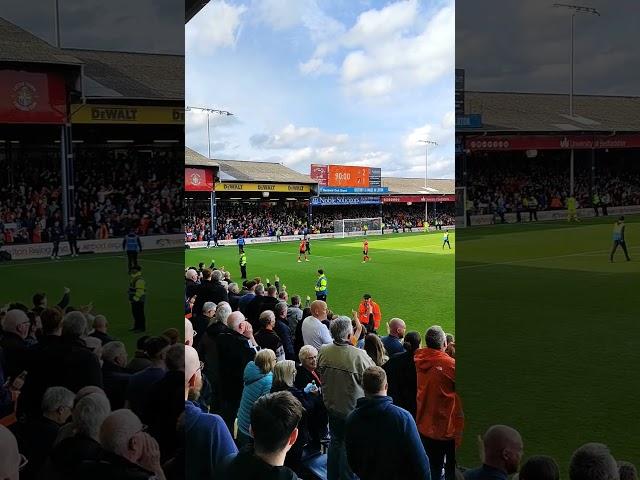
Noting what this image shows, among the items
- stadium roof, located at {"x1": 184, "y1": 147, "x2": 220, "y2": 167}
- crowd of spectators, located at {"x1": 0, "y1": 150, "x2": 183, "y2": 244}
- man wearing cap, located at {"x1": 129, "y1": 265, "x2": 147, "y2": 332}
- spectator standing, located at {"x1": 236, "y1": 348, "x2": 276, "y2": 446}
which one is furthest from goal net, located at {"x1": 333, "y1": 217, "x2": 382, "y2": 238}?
spectator standing, located at {"x1": 236, "y1": 348, "x2": 276, "y2": 446}

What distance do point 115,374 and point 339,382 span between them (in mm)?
1324

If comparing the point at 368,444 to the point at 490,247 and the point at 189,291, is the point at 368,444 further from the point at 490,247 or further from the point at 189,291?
the point at 490,247

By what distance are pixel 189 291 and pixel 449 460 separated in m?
5.14

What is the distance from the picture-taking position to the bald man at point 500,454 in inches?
99.0

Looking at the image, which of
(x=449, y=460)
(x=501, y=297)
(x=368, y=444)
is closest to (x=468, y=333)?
(x=501, y=297)

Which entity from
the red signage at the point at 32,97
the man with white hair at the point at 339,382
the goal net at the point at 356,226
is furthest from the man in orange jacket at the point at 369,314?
the goal net at the point at 356,226

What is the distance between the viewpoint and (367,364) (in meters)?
3.71

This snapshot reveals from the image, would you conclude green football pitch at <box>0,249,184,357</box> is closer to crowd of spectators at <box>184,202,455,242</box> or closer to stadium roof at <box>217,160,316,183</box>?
crowd of spectators at <box>184,202,455,242</box>

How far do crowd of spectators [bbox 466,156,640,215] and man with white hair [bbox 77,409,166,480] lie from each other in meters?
14.0

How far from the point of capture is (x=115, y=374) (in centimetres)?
367

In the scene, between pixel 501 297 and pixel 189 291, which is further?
pixel 501 297

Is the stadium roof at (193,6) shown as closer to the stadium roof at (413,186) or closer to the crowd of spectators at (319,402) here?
the crowd of spectators at (319,402)

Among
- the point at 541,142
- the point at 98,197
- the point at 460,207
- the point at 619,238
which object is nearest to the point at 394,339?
the point at 460,207

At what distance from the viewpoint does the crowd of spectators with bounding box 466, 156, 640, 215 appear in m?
17.4
